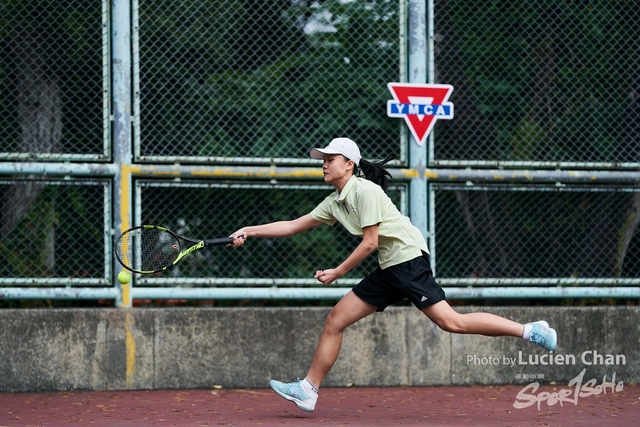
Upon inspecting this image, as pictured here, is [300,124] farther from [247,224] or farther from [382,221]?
[382,221]

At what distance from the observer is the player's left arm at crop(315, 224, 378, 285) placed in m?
5.78

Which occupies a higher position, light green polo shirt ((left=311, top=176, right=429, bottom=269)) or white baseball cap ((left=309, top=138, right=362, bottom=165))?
white baseball cap ((left=309, top=138, right=362, bottom=165))

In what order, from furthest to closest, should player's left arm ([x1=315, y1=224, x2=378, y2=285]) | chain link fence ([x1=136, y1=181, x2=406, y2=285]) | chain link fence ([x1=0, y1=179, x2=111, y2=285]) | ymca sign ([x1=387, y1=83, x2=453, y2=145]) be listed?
ymca sign ([x1=387, y1=83, x2=453, y2=145]), chain link fence ([x1=136, y1=181, x2=406, y2=285]), chain link fence ([x1=0, y1=179, x2=111, y2=285]), player's left arm ([x1=315, y1=224, x2=378, y2=285])

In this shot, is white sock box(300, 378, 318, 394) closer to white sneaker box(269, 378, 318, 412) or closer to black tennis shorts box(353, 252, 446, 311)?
white sneaker box(269, 378, 318, 412)

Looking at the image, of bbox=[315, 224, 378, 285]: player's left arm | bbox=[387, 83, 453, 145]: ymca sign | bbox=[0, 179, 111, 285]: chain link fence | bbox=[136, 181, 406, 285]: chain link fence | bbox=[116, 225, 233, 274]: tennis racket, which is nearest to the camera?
bbox=[315, 224, 378, 285]: player's left arm

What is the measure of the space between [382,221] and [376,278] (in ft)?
1.31

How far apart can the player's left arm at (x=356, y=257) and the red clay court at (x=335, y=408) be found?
884 mm

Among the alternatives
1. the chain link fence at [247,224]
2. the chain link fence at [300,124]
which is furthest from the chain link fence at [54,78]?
the chain link fence at [247,224]

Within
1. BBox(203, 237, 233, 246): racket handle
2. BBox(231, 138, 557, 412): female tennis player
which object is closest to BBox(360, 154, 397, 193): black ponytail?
BBox(231, 138, 557, 412): female tennis player

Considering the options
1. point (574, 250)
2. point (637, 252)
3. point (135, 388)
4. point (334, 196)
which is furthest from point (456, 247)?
point (135, 388)

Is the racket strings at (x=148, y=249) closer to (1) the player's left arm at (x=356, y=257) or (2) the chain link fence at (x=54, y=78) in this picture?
(1) the player's left arm at (x=356, y=257)

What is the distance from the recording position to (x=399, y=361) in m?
7.66

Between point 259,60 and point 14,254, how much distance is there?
2.45 meters

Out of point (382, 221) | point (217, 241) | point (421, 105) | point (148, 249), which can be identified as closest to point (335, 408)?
point (382, 221)
